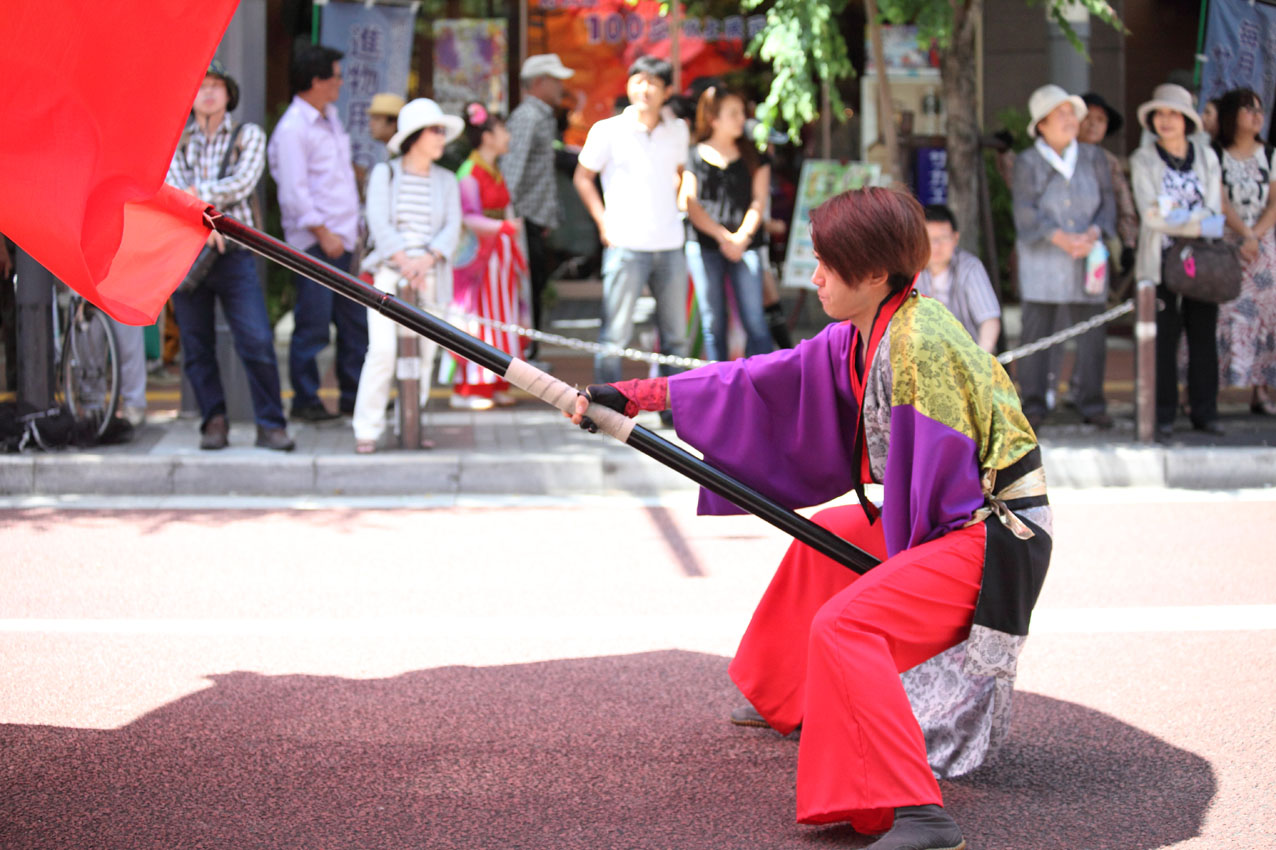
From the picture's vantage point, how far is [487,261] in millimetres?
9688

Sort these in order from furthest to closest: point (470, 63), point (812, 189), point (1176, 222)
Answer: point (470, 63)
point (812, 189)
point (1176, 222)

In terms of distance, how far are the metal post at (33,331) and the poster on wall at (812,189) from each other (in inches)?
207

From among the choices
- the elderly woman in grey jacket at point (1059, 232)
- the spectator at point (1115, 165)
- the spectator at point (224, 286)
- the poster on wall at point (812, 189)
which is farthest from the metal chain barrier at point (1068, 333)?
the spectator at point (224, 286)

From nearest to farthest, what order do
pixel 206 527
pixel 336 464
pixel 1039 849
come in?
pixel 1039 849 < pixel 206 527 < pixel 336 464

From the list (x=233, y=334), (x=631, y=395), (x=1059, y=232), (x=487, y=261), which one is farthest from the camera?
(x=487, y=261)

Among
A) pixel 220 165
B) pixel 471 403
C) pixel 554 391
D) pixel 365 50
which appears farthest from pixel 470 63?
pixel 554 391

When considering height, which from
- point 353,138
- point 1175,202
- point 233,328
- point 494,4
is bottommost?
point 233,328

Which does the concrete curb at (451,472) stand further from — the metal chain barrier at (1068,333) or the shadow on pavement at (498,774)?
the shadow on pavement at (498,774)

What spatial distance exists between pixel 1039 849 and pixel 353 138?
9489mm

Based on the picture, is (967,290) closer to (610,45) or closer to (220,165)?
(220,165)

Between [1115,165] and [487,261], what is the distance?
420cm

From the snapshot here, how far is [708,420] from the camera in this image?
3.94 metres

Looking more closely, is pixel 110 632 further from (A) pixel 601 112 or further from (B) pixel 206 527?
(A) pixel 601 112

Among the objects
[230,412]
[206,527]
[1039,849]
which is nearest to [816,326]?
[230,412]
